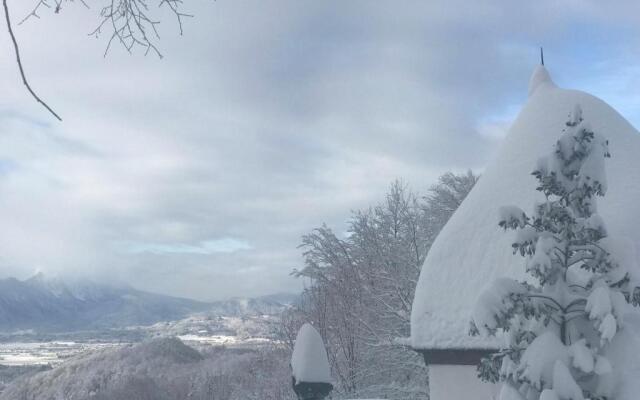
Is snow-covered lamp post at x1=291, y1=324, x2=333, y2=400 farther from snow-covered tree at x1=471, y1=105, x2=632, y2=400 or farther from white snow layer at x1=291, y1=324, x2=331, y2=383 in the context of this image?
snow-covered tree at x1=471, y1=105, x2=632, y2=400

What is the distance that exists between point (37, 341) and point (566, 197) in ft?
413

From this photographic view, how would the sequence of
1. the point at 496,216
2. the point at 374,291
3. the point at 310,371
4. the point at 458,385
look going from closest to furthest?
1. the point at 310,371
2. the point at 458,385
3. the point at 496,216
4. the point at 374,291

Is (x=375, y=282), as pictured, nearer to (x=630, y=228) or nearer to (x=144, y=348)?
(x=630, y=228)

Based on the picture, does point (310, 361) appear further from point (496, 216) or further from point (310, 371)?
point (496, 216)

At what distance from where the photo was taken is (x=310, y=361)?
21.7 ft

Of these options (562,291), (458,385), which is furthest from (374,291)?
(562,291)

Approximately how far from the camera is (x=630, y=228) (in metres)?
9.01

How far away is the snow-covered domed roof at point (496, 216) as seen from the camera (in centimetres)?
936

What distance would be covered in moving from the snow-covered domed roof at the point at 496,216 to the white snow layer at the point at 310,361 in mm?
3098

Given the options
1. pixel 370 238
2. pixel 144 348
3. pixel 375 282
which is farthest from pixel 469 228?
pixel 144 348

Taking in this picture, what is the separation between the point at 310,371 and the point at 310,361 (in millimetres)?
108

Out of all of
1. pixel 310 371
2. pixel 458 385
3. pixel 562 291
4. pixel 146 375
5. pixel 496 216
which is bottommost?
pixel 146 375

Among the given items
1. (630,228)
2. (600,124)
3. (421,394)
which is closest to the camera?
(630,228)

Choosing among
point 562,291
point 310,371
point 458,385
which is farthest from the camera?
point 458,385
